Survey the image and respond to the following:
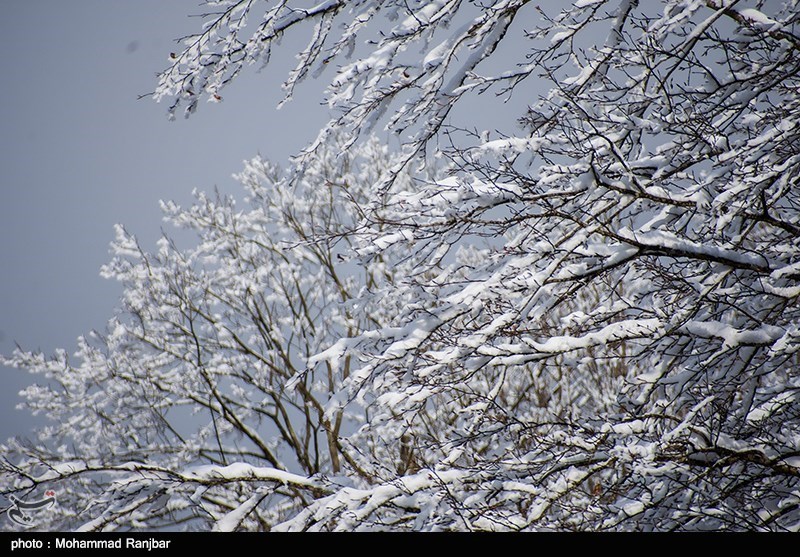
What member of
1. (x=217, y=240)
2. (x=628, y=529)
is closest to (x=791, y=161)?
(x=628, y=529)

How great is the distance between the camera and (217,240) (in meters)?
9.85

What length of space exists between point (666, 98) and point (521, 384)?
8.20 m

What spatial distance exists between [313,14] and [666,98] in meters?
1.95

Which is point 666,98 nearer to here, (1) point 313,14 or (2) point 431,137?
(2) point 431,137

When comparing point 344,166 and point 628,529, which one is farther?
point 344,166

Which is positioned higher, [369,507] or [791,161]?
[791,161]

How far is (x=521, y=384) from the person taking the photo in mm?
10086

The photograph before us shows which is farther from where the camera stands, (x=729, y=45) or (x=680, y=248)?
(x=729, y=45)

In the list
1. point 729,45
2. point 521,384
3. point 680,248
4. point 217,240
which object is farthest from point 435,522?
point 217,240

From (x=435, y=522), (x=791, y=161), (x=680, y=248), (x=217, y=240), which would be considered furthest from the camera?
(x=217, y=240)

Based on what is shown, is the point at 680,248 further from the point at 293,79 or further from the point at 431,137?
the point at 293,79

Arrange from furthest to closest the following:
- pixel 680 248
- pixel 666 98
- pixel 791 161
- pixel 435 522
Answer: pixel 435 522 → pixel 666 98 → pixel 680 248 → pixel 791 161

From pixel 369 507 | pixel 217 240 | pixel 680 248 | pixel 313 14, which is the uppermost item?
pixel 217 240

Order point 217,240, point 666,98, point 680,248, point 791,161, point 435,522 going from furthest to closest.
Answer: point 217,240
point 435,522
point 666,98
point 680,248
point 791,161
